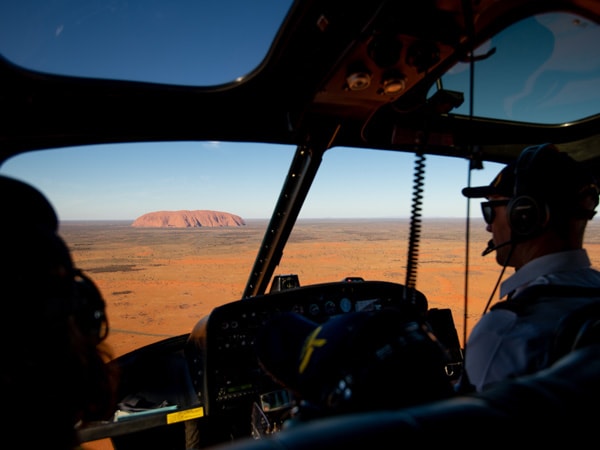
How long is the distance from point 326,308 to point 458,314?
8641mm

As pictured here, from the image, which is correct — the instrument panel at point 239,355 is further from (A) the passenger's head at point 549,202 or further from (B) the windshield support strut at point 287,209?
(A) the passenger's head at point 549,202

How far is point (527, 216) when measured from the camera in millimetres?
1403

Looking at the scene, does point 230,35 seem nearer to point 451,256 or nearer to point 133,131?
point 133,131

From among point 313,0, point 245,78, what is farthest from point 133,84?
point 313,0

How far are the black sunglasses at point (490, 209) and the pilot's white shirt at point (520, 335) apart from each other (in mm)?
413

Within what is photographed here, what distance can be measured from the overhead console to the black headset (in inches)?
39.1

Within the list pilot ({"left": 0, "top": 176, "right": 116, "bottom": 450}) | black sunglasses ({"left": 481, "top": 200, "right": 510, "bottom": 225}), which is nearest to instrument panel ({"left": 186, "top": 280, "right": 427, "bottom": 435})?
black sunglasses ({"left": 481, "top": 200, "right": 510, "bottom": 225})

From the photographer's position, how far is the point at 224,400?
2.29 metres

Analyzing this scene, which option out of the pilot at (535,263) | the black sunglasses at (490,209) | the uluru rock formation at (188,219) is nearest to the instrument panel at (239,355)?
the black sunglasses at (490,209)

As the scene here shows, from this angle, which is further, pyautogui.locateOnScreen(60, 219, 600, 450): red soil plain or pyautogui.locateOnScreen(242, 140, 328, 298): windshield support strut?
pyautogui.locateOnScreen(60, 219, 600, 450): red soil plain

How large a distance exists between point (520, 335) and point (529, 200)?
23.5 inches

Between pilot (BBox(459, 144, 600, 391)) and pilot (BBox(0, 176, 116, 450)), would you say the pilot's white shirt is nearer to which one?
pilot (BBox(459, 144, 600, 391))

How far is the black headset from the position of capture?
1385 mm

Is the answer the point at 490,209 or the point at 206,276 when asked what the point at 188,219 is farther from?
the point at 490,209
